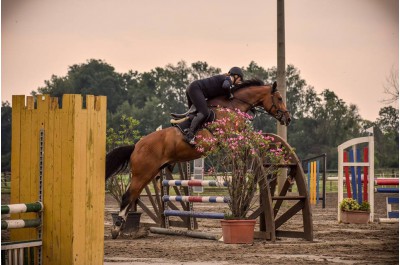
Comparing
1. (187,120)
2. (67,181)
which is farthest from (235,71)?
(67,181)

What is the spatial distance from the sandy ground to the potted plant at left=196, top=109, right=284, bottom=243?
26cm

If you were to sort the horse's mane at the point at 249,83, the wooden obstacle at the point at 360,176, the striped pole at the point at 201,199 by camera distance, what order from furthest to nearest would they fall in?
the wooden obstacle at the point at 360,176, the horse's mane at the point at 249,83, the striped pole at the point at 201,199

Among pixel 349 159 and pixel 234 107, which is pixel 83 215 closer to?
pixel 234 107

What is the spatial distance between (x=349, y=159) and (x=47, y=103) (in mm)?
8939

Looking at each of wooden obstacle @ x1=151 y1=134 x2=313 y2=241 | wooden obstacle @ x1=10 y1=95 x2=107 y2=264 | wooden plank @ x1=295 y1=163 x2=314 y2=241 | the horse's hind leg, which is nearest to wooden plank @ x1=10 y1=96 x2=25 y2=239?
wooden obstacle @ x1=10 y1=95 x2=107 y2=264

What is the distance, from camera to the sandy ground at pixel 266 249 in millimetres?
8297

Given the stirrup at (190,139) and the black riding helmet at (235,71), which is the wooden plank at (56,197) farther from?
the black riding helmet at (235,71)

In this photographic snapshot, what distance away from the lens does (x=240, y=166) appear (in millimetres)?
10406

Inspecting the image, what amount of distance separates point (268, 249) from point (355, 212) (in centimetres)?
440

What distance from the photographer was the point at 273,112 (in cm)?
1195

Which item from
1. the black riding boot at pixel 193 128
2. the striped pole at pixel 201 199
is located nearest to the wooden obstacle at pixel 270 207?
the striped pole at pixel 201 199

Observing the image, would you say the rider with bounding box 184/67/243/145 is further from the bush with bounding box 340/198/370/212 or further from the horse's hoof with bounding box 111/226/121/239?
the bush with bounding box 340/198/370/212

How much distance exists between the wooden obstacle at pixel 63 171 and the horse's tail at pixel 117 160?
13.3ft

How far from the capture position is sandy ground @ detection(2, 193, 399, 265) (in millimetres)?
8297
